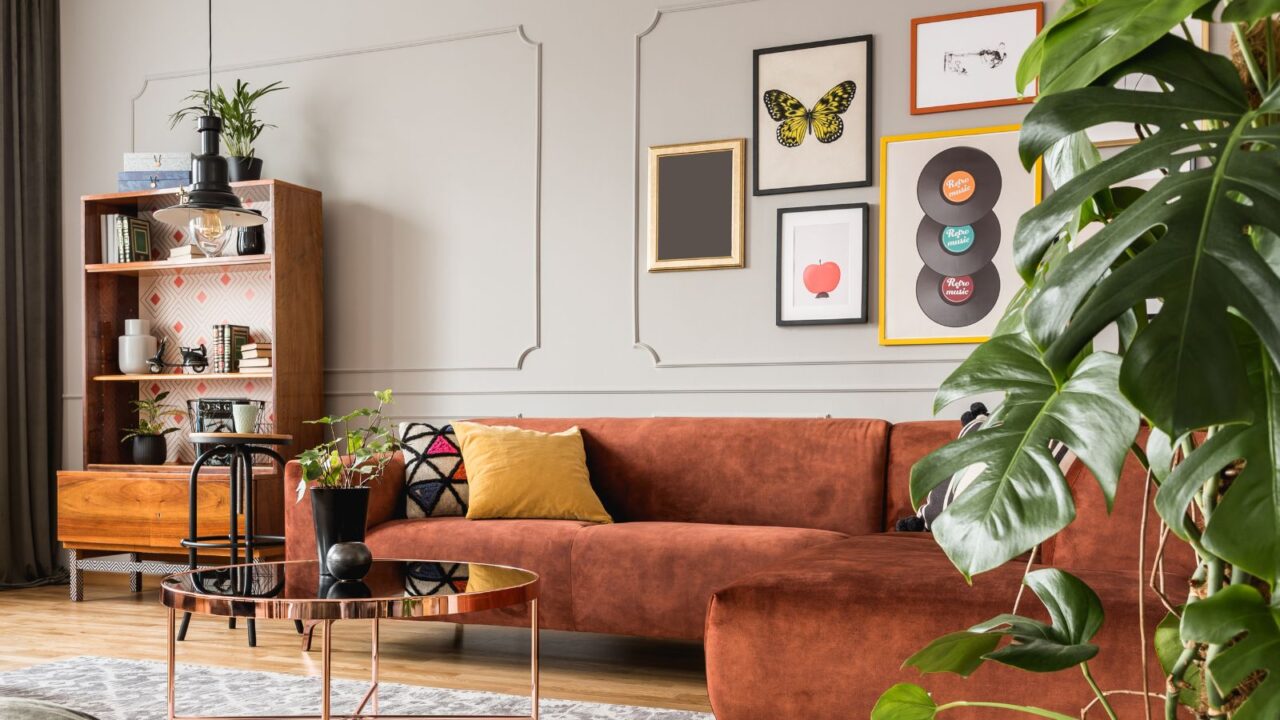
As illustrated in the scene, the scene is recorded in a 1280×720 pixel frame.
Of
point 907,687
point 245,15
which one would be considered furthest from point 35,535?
point 907,687

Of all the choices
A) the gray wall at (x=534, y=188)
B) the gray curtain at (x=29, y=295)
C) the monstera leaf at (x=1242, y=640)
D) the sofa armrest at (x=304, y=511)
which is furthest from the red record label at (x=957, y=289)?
the gray curtain at (x=29, y=295)

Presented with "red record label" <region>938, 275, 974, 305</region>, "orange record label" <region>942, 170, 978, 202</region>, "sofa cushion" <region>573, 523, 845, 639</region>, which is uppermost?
"orange record label" <region>942, 170, 978, 202</region>

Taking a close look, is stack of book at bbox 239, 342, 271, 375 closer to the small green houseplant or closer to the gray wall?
the gray wall

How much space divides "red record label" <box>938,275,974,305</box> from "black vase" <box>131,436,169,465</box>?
3.42 m

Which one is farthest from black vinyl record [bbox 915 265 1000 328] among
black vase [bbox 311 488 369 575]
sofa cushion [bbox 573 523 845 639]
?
black vase [bbox 311 488 369 575]

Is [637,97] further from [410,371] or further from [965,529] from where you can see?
[965,529]

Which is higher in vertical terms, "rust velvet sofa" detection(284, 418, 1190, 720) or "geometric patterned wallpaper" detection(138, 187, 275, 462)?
"geometric patterned wallpaper" detection(138, 187, 275, 462)

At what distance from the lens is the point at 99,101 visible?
18.1ft

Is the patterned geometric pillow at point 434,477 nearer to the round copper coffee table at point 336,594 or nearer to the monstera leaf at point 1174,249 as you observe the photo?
the round copper coffee table at point 336,594

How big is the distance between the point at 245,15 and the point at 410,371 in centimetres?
189

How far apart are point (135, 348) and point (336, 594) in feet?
11.3

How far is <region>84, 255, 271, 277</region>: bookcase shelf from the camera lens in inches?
187

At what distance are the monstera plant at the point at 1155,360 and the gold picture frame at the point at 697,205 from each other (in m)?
3.32

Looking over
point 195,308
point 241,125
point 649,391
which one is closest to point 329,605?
point 649,391
